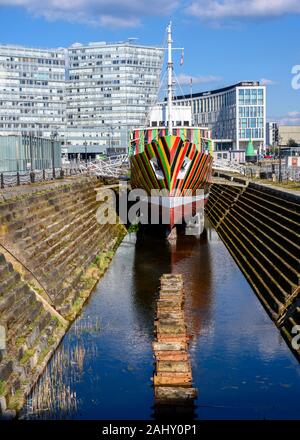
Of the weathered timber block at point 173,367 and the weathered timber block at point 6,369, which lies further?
the weathered timber block at point 173,367

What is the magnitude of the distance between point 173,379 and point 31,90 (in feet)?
486

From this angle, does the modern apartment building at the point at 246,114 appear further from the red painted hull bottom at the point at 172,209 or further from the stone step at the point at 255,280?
the stone step at the point at 255,280

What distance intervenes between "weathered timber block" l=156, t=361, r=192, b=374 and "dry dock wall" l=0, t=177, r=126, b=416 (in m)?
3.50

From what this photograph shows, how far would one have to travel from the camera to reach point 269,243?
28.9m

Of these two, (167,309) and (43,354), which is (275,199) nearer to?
(167,309)

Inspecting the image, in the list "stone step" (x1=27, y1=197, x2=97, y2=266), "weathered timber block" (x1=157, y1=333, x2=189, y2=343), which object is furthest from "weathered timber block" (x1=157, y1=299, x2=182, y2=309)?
"stone step" (x1=27, y1=197, x2=97, y2=266)

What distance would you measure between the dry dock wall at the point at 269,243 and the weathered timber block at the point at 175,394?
15.1 ft

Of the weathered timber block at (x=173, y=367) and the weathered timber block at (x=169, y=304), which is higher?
the weathered timber block at (x=169, y=304)

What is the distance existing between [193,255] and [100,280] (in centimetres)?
837

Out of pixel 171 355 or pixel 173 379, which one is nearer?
pixel 173 379

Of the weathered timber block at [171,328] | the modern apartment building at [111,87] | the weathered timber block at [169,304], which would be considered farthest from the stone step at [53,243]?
the modern apartment building at [111,87]

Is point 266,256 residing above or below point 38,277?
below

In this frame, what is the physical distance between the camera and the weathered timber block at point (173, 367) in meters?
15.2

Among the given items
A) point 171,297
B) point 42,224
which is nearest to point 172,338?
point 171,297
